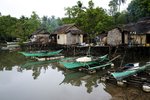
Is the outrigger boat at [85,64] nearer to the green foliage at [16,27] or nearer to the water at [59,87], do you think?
the water at [59,87]

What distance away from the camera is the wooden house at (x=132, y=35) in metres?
23.5

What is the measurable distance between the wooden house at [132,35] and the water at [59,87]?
9.14 metres

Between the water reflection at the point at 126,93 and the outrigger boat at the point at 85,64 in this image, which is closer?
the water reflection at the point at 126,93

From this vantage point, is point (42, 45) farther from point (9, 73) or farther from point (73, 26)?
point (9, 73)

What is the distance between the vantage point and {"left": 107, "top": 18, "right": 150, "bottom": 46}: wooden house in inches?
927

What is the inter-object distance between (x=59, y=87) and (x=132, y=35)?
1394cm

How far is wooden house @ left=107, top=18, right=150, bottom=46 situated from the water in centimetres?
914

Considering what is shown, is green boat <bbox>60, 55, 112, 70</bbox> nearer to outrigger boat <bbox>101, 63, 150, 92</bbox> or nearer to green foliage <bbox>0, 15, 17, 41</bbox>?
outrigger boat <bbox>101, 63, 150, 92</bbox>

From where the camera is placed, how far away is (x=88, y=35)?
34031mm

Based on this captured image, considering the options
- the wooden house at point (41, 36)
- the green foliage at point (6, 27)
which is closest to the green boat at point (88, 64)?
the wooden house at point (41, 36)

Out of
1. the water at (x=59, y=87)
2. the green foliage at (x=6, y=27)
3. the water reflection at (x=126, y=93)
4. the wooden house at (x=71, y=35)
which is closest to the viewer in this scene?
the water reflection at (x=126, y=93)

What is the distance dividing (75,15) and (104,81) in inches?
1049

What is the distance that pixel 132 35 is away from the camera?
2464 centimetres

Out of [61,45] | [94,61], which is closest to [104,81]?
[94,61]
